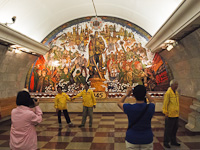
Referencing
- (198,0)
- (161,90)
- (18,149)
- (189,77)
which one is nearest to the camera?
(18,149)

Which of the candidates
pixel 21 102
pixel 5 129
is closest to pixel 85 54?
pixel 5 129

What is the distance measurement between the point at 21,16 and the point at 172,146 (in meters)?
7.54

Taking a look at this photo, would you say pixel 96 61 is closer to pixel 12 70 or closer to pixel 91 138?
pixel 12 70

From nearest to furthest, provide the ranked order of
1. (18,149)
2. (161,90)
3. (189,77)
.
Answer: (18,149) → (189,77) → (161,90)

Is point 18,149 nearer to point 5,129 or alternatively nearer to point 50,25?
point 5,129

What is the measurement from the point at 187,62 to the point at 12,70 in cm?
796

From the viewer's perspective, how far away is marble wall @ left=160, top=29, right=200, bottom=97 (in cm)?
572

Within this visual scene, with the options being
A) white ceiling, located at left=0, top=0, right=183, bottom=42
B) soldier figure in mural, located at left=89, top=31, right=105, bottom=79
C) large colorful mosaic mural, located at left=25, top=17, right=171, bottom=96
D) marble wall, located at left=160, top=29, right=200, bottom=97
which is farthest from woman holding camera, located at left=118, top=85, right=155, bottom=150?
soldier figure in mural, located at left=89, top=31, right=105, bottom=79

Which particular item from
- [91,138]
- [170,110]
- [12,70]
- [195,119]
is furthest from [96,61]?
[170,110]

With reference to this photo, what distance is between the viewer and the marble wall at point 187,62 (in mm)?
5723

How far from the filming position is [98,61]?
1015 centimetres

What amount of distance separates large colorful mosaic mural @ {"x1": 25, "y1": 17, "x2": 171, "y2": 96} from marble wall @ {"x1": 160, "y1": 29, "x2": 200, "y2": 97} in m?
1.76

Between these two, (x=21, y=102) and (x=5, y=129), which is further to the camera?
(x=5, y=129)

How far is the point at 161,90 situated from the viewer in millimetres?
9555
